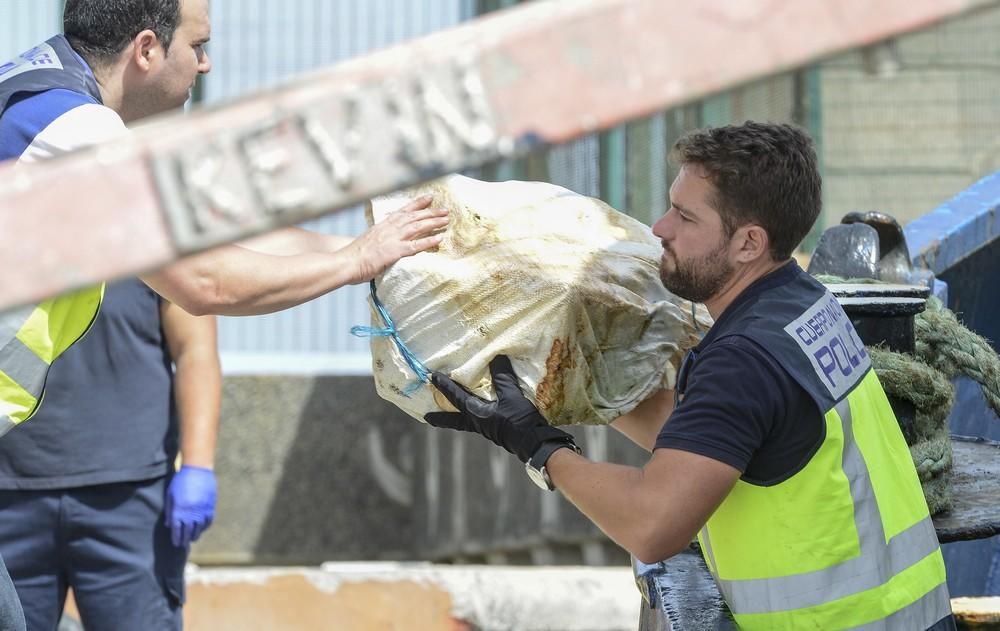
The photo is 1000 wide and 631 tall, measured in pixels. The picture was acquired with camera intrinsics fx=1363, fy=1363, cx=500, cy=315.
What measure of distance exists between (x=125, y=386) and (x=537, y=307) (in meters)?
2.11

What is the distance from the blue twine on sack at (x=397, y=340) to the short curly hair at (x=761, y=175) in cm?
64

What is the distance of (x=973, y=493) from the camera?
2.71 m

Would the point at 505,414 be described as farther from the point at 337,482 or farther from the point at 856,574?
the point at 337,482

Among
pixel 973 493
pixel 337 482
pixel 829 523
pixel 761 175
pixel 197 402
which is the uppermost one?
pixel 761 175

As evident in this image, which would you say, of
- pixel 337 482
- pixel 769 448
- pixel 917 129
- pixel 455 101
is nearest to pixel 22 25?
pixel 337 482

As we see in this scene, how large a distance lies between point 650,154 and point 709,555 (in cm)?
421

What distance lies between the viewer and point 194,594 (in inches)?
196

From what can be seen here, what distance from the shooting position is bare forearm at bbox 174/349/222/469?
4309 millimetres

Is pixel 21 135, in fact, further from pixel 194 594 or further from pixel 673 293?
pixel 194 594

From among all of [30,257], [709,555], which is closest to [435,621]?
[709,555]

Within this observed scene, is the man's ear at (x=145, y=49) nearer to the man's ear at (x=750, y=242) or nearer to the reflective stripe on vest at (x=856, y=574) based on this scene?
the man's ear at (x=750, y=242)

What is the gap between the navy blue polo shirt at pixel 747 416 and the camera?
7.20 ft

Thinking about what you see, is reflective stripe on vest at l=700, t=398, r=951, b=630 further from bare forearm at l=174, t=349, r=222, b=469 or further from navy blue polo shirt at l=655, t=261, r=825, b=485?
bare forearm at l=174, t=349, r=222, b=469

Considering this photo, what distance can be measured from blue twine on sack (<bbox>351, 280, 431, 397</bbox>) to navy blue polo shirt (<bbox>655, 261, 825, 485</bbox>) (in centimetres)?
55
